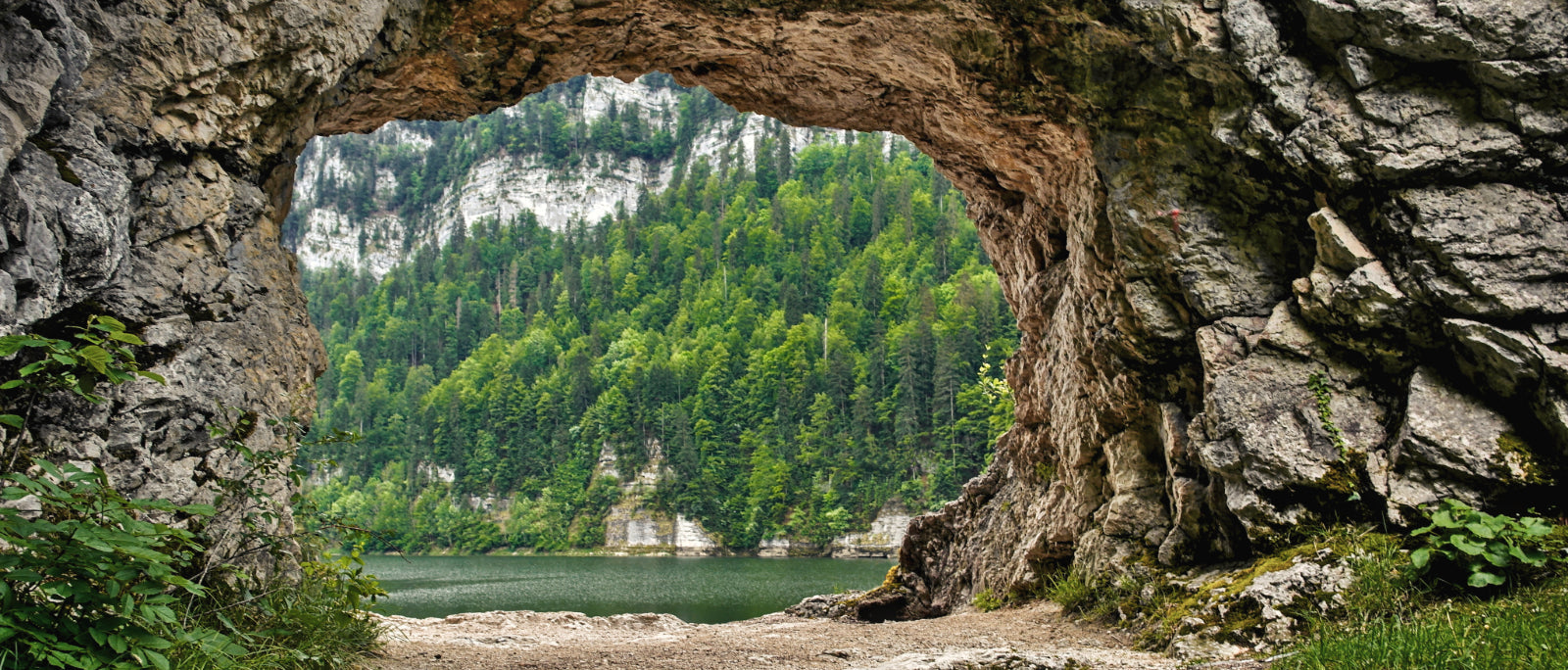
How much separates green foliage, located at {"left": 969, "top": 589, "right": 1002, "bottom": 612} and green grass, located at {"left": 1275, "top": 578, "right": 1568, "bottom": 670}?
5452 mm

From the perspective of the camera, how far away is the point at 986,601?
11.0 m

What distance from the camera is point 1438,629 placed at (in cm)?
457

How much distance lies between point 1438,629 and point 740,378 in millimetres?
80484

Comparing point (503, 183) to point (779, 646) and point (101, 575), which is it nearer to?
point (779, 646)

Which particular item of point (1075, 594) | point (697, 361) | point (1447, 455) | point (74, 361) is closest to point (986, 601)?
point (1075, 594)

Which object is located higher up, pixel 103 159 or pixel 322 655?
pixel 103 159

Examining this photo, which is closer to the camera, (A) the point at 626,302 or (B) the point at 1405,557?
(B) the point at 1405,557

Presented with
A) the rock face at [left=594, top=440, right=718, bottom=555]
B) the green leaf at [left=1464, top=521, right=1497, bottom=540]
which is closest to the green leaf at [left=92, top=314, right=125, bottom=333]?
the green leaf at [left=1464, top=521, right=1497, bottom=540]

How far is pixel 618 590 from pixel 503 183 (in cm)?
13435

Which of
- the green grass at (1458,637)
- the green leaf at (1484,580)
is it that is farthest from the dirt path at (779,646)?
the green leaf at (1484,580)

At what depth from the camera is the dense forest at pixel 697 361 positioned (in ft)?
229

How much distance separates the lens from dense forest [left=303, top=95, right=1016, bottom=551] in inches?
2753

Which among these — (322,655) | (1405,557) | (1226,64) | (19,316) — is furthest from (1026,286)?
(19,316)

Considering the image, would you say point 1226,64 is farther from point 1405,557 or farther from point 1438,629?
point 1438,629
